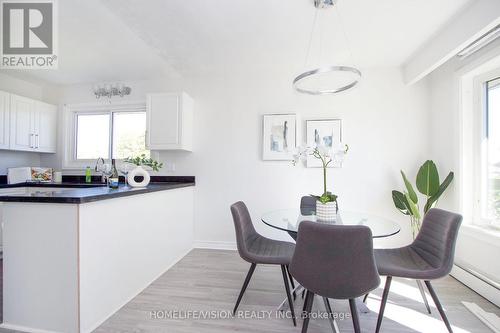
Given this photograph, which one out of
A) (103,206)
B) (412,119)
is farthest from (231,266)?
(412,119)

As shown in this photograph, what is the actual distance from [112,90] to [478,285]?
4.89m

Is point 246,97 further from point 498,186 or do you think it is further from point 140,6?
point 498,186

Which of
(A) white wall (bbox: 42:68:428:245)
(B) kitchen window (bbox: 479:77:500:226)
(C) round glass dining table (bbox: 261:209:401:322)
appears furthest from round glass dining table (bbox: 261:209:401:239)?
(B) kitchen window (bbox: 479:77:500:226)

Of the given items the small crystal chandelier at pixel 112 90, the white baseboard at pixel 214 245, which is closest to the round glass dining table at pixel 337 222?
the white baseboard at pixel 214 245

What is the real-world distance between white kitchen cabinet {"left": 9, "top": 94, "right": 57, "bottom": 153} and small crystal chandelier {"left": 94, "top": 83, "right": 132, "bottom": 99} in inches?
32.3

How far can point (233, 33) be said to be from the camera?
91.3 inches

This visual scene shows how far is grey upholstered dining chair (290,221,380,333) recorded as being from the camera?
1188 mm

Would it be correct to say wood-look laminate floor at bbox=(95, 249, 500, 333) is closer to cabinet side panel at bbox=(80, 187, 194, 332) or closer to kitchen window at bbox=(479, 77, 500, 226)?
cabinet side panel at bbox=(80, 187, 194, 332)

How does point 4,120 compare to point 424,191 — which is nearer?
point 424,191

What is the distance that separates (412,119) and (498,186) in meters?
1.19

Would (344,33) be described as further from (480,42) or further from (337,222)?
(337,222)

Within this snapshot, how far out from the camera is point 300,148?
184cm

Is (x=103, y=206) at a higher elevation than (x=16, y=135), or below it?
below

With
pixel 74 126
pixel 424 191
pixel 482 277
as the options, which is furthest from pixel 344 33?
pixel 74 126
